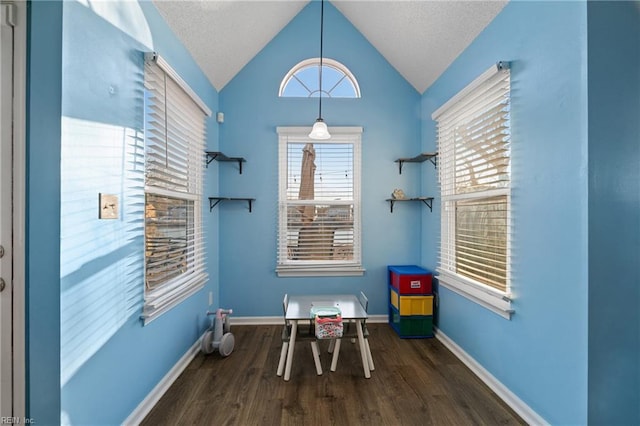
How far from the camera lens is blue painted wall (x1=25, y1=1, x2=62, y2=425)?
1.19 meters

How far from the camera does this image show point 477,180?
7.74 ft

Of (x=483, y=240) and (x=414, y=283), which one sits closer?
(x=483, y=240)

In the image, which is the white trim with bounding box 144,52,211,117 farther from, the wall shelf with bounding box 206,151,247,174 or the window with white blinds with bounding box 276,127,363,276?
the window with white blinds with bounding box 276,127,363,276

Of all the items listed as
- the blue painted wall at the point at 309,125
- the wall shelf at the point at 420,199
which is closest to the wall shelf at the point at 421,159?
the blue painted wall at the point at 309,125

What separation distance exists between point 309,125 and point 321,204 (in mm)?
923

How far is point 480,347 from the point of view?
2271 mm

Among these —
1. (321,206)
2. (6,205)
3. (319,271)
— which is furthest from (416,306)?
(6,205)

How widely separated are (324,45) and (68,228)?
3149 mm

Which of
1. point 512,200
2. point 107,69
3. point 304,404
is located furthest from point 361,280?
point 107,69

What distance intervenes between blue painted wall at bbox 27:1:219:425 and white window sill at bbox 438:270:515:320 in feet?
7.83

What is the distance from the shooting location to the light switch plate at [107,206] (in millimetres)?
1445

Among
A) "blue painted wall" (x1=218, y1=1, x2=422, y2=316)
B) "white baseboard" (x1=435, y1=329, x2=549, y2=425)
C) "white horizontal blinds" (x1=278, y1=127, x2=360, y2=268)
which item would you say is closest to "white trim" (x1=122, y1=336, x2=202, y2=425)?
"blue painted wall" (x1=218, y1=1, x2=422, y2=316)

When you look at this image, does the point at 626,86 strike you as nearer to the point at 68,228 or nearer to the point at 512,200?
the point at 512,200

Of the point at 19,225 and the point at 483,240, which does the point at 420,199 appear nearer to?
the point at 483,240
